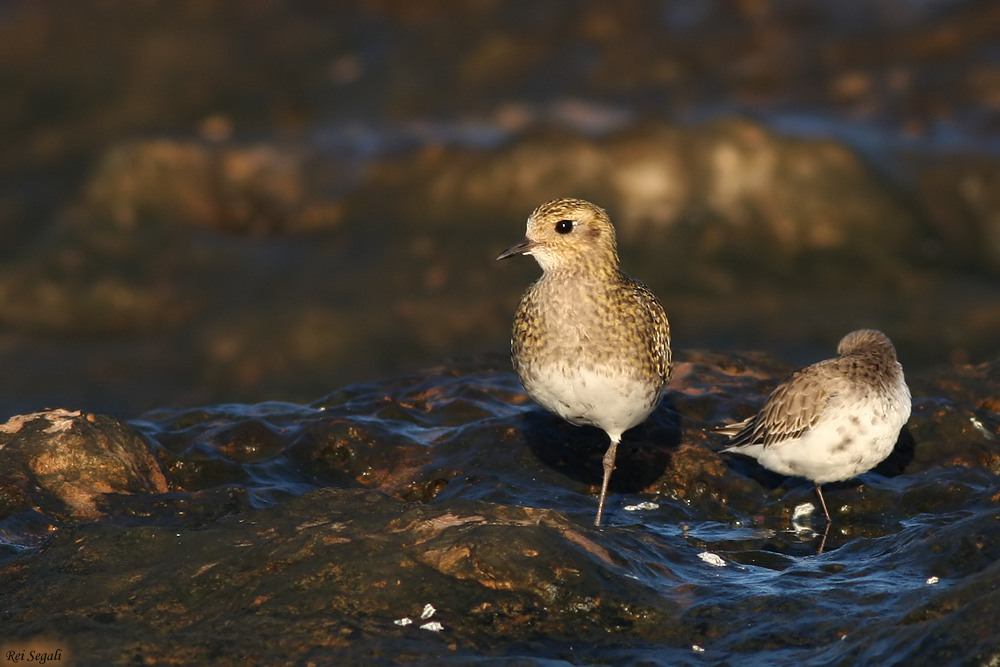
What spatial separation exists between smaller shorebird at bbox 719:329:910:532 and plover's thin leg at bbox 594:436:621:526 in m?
0.84

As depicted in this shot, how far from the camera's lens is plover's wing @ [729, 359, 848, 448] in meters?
8.80

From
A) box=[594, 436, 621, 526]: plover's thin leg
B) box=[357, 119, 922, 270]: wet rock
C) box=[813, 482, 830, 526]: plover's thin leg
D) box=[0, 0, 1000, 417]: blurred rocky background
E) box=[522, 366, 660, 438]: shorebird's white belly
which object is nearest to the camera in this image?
box=[594, 436, 621, 526]: plover's thin leg

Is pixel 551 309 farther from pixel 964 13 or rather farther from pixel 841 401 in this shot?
pixel 964 13

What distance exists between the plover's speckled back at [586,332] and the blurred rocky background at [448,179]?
652cm

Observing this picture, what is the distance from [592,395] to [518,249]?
3.94ft

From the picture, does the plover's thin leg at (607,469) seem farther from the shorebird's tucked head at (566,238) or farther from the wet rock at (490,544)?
the shorebird's tucked head at (566,238)

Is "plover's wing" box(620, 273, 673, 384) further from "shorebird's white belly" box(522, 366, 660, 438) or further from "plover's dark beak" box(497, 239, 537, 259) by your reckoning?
"plover's dark beak" box(497, 239, 537, 259)

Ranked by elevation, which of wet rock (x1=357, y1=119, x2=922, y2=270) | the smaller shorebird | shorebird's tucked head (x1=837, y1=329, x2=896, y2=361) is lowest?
the smaller shorebird

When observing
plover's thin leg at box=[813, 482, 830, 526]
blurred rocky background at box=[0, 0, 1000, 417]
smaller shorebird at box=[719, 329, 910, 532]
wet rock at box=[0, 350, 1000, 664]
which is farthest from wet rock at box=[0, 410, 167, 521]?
blurred rocky background at box=[0, 0, 1000, 417]

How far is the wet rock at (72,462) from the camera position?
26.0ft

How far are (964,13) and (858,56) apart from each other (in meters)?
1.86

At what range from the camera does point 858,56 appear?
18859 millimetres

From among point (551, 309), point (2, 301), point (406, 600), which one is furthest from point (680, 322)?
point (406, 600)

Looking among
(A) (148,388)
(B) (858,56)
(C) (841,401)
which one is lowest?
(A) (148,388)
